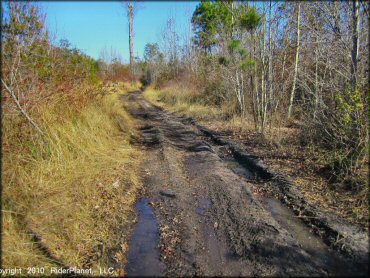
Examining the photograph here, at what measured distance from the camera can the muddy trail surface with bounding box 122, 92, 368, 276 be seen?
8.46 ft

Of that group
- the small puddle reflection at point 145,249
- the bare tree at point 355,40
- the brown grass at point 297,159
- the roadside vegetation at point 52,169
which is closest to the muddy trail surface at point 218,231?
the small puddle reflection at point 145,249

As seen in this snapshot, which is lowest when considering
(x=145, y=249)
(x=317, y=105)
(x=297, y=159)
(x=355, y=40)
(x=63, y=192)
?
(x=145, y=249)

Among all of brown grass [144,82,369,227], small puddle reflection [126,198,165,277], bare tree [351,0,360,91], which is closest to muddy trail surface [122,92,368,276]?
small puddle reflection [126,198,165,277]

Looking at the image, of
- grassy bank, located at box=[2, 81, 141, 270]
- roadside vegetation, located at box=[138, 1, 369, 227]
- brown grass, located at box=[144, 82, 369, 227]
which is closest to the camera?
grassy bank, located at box=[2, 81, 141, 270]

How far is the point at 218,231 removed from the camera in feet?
10.5

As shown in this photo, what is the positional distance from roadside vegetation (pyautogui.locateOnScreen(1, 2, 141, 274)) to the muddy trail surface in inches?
11.7

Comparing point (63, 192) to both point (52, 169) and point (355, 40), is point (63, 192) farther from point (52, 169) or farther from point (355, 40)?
point (355, 40)

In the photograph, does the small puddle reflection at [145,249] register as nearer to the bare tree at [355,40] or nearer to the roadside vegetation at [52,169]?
the roadside vegetation at [52,169]

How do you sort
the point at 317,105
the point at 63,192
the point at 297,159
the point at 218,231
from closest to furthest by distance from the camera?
the point at 218,231, the point at 63,192, the point at 297,159, the point at 317,105

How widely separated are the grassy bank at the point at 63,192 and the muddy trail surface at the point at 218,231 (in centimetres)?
32

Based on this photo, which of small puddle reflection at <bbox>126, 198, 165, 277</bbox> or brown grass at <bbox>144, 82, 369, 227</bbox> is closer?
small puddle reflection at <bbox>126, 198, 165, 277</bbox>

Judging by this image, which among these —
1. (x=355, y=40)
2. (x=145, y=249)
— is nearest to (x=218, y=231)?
(x=145, y=249)

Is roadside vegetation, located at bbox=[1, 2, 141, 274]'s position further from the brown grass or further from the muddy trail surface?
the brown grass

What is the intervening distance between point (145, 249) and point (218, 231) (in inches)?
34.4
